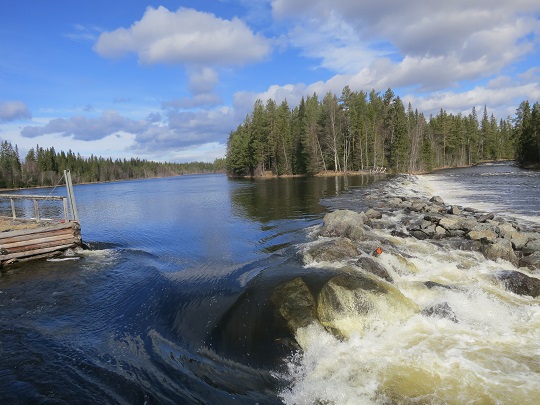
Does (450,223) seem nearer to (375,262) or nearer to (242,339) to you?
(375,262)

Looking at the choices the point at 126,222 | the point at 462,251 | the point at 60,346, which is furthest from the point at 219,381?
the point at 126,222

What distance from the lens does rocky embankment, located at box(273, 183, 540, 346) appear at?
32.8ft

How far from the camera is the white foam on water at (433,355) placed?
6.82 m

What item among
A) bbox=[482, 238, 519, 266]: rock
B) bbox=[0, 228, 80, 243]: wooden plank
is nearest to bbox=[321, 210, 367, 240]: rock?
bbox=[482, 238, 519, 266]: rock

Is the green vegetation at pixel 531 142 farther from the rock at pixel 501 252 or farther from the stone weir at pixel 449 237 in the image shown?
the rock at pixel 501 252

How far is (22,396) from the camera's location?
7.09 metres

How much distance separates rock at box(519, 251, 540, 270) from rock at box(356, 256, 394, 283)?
6.16m

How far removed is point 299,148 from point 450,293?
80.4m

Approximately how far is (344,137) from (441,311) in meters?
76.6

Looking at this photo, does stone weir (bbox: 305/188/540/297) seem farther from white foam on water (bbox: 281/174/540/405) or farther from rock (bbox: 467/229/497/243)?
white foam on water (bbox: 281/174/540/405)

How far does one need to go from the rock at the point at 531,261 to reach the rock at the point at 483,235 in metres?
2.06

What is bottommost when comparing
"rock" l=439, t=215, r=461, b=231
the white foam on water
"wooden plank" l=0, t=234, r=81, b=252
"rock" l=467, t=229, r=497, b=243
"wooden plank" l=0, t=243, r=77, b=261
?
the white foam on water

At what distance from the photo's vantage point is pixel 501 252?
561 inches

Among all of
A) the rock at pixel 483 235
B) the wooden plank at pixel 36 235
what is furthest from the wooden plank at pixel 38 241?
the rock at pixel 483 235
